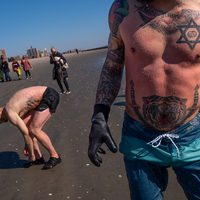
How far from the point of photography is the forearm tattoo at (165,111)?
131 centimetres

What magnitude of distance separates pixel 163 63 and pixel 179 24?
27 cm

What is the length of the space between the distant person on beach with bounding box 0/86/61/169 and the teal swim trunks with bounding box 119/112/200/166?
2045 mm

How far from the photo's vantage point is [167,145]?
135 cm

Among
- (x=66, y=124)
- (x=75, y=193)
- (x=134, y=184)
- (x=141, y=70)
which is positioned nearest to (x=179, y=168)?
(x=134, y=184)

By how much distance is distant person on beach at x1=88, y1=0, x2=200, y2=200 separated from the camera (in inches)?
48.9

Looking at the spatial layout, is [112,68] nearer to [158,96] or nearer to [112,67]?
[112,67]

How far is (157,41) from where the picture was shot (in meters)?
1.26

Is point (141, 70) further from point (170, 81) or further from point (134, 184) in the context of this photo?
point (134, 184)

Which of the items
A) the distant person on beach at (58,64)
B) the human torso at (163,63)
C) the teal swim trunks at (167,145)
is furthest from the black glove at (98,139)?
the distant person on beach at (58,64)

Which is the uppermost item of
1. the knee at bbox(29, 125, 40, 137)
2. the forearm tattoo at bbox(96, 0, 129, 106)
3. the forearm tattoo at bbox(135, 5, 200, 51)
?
the forearm tattoo at bbox(135, 5, 200, 51)

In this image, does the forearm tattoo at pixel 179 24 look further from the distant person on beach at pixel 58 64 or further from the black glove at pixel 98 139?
the distant person on beach at pixel 58 64

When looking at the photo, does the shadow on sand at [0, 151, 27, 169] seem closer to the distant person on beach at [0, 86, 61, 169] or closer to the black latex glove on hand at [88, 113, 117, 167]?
the distant person on beach at [0, 86, 61, 169]

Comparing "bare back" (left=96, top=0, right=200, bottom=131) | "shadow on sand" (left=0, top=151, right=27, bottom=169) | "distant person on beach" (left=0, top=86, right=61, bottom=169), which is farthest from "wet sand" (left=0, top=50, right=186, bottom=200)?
"bare back" (left=96, top=0, right=200, bottom=131)

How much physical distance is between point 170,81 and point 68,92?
7118 millimetres
